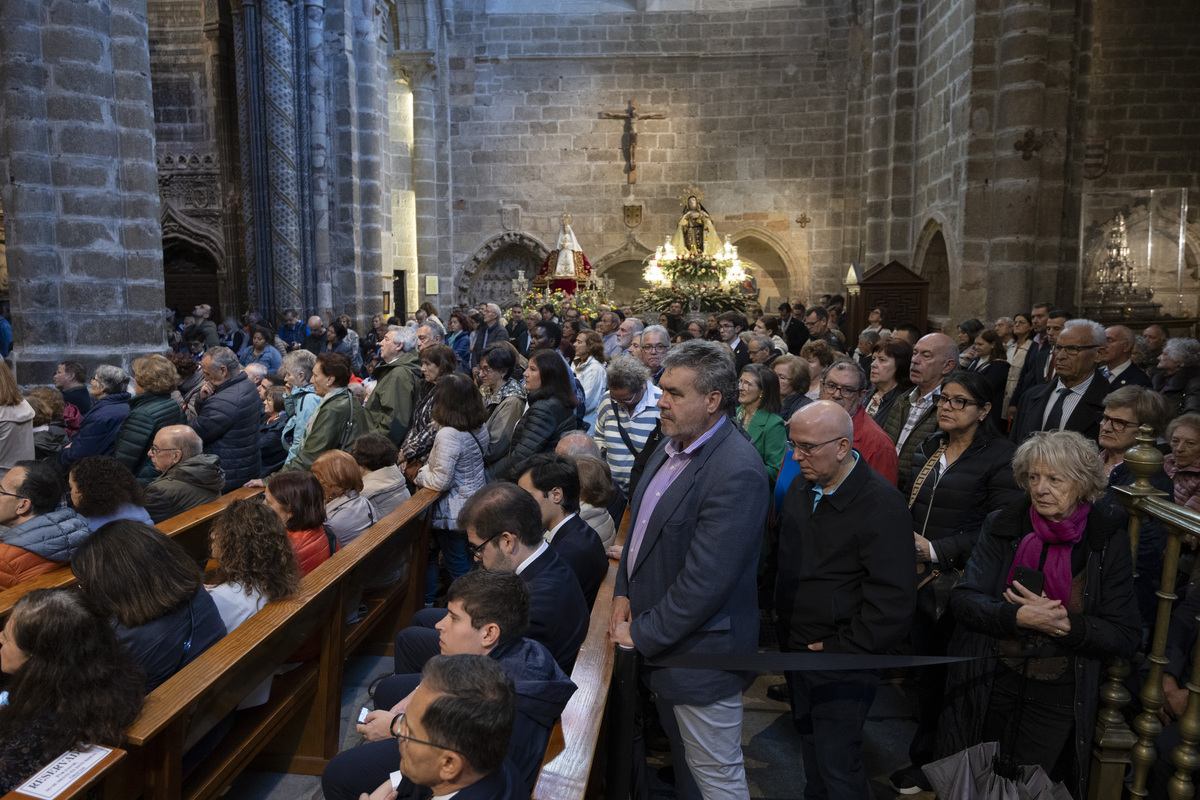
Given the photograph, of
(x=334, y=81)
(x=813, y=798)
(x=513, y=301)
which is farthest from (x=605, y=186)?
(x=813, y=798)

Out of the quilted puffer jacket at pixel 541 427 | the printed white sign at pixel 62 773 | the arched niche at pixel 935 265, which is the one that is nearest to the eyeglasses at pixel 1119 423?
the quilted puffer jacket at pixel 541 427

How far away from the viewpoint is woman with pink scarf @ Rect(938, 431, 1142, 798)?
2.61m

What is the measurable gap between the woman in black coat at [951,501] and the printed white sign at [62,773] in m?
2.65

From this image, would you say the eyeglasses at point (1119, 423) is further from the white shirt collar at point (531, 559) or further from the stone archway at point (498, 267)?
the stone archway at point (498, 267)

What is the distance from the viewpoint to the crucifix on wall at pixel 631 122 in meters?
17.5

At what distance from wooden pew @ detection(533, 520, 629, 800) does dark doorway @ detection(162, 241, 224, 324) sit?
1475cm

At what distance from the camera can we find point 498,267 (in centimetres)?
1841

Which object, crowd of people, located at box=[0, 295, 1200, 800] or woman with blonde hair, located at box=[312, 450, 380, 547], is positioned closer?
crowd of people, located at box=[0, 295, 1200, 800]

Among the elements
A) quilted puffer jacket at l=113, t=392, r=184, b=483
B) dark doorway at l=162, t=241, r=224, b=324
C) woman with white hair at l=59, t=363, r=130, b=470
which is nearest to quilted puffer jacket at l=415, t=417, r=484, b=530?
quilted puffer jacket at l=113, t=392, r=184, b=483

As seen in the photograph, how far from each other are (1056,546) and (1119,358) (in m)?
3.04

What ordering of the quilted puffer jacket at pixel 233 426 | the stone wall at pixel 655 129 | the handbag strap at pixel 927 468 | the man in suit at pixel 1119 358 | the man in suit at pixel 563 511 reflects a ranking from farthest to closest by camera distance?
1. the stone wall at pixel 655 129
2. the man in suit at pixel 1119 358
3. the quilted puffer jacket at pixel 233 426
4. the handbag strap at pixel 927 468
5. the man in suit at pixel 563 511

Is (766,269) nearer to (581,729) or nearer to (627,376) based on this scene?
(627,376)

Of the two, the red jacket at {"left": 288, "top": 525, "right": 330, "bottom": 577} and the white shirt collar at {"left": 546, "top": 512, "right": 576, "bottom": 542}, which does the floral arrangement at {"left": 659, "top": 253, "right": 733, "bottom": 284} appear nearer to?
the red jacket at {"left": 288, "top": 525, "right": 330, "bottom": 577}

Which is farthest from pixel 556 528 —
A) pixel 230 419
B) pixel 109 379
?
pixel 109 379
